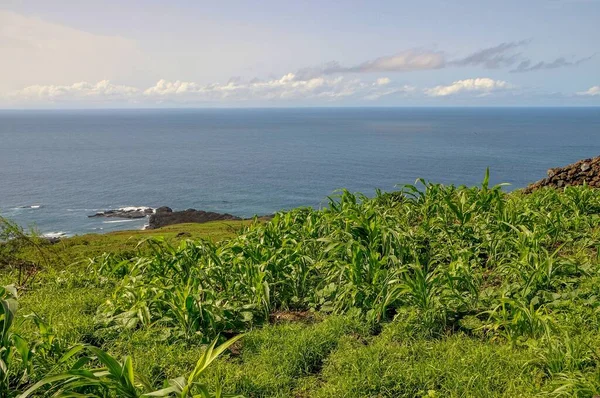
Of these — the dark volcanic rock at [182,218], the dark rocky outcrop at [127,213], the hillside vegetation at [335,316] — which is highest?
the hillside vegetation at [335,316]

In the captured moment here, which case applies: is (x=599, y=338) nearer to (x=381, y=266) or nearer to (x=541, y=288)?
(x=541, y=288)

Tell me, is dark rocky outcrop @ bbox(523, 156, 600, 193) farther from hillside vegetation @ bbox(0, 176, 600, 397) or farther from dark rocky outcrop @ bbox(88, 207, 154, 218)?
dark rocky outcrop @ bbox(88, 207, 154, 218)

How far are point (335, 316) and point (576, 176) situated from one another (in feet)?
41.4

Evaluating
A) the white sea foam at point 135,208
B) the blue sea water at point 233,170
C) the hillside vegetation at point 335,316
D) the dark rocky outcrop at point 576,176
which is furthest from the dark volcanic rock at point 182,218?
the hillside vegetation at point 335,316

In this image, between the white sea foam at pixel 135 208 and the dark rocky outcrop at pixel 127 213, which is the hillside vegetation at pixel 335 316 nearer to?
the dark rocky outcrop at pixel 127 213

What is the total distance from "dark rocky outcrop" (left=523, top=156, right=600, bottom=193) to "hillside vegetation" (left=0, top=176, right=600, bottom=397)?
7426 millimetres

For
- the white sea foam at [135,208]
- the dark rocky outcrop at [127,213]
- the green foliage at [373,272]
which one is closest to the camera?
the green foliage at [373,272]

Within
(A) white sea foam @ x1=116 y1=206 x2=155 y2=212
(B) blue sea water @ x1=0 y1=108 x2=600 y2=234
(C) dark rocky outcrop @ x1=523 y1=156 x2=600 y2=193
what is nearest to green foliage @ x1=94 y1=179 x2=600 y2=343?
(C) dark rocky outcrop @ x1=523 y1=156 x2=600 y2=193

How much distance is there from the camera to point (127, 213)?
67438mm

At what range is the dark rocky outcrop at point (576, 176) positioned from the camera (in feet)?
47.4

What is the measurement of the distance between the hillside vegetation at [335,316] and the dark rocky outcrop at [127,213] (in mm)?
61264

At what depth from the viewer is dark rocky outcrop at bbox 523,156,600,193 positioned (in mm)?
14453

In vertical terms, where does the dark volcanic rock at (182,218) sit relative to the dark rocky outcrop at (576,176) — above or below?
below

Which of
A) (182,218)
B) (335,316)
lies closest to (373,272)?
(335,316)
